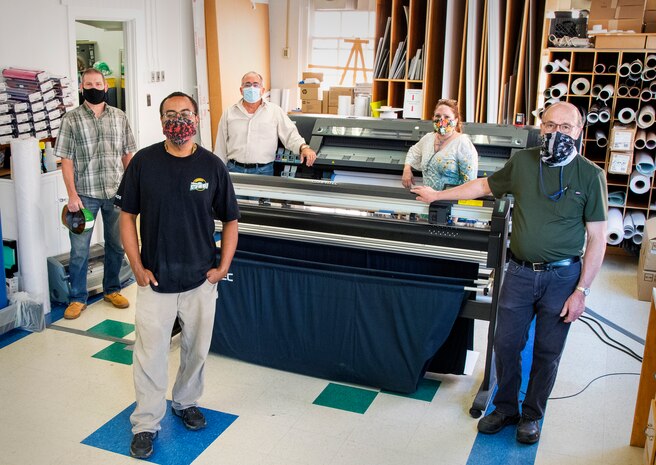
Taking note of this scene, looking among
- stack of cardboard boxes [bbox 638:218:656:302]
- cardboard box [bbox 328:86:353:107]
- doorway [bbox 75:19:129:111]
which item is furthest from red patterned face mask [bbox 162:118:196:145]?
doorway [bbox 75:19:129:111]

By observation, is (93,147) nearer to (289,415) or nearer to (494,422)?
(289,415)

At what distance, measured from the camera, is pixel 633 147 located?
6188 millimetres

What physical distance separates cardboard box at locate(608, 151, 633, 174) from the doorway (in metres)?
5.50

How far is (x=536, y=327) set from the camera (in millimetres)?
3189

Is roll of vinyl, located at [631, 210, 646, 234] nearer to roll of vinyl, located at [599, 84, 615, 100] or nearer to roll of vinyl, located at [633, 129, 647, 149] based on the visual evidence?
roll of vinyl, located at [633, 129, 647, 149]

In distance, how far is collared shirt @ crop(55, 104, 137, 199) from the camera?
4.54 meters

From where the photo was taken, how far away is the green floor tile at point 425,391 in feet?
12.1

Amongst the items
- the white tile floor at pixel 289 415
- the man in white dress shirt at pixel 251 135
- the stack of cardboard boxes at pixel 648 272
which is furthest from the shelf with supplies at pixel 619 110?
the man in white dress shirt at pixel 251 135

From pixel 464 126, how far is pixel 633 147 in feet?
5.87

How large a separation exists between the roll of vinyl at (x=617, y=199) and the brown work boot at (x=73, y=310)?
15.2ft

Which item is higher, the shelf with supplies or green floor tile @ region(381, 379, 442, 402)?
the shelf with supplies

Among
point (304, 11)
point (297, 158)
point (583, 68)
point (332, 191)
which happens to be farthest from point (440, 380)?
point (304, 11)

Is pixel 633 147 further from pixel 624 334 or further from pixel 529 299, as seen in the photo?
pixel 529 299

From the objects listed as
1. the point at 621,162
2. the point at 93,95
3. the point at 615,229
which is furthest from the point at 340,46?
the point at 93,95
